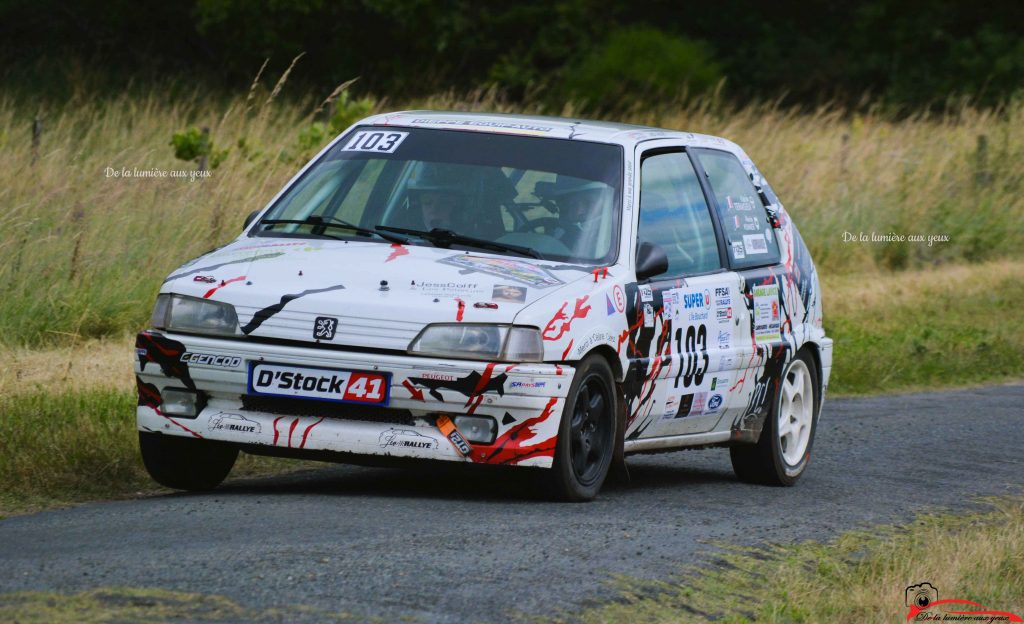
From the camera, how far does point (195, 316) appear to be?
7332mm

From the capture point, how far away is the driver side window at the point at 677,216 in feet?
27.5

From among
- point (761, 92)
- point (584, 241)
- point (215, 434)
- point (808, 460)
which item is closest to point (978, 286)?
point (808, 460)

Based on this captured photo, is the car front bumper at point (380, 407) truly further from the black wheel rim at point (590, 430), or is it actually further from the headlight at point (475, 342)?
the black wheel rim at point (590, 430)

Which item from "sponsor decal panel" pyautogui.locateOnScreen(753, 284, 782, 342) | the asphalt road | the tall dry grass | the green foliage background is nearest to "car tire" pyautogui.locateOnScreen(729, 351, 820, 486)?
the asphalt road

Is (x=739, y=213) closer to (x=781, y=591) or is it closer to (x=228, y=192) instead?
(x=781, y=591)

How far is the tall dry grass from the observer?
12.6 m

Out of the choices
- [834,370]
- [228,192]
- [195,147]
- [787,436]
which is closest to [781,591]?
[787,436]

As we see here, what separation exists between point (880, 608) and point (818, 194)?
15.6 metres

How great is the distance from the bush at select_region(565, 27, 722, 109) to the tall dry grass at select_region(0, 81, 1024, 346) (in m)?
9.60

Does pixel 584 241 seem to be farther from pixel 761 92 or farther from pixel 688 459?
pixel 761 92

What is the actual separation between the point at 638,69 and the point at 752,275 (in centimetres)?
2787

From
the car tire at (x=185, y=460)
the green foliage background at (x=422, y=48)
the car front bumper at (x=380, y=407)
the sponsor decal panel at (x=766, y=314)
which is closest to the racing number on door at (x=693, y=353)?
the sponsor decal panel at (x=766, y=314)

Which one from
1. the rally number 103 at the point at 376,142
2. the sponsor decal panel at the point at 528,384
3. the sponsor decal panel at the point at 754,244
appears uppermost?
the rally number 103 at the point at 376,142

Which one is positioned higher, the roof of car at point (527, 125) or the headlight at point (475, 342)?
the roof of car at point (527, 125)
